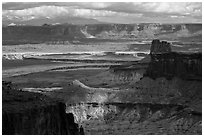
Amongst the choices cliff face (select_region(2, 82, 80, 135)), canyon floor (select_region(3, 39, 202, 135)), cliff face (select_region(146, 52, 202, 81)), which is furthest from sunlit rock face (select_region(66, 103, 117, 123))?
cliff face (select_region(2, 82, 80, 135))

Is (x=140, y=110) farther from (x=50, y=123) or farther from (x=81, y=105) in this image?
(x=50, y=123)

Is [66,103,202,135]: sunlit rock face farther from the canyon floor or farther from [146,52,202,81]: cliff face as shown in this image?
[146,52,202,81]: cliff face

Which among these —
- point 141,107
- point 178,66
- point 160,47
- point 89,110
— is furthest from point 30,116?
point 160,47

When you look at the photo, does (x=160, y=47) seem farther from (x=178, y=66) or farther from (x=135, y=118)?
(x=135, y=118)

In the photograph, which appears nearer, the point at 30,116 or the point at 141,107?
the point at 30,116

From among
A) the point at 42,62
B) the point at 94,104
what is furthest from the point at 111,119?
the point at 42,62

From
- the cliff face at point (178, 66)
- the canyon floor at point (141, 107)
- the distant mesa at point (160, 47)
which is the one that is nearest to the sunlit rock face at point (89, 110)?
the canyon floor at point (141, 107)

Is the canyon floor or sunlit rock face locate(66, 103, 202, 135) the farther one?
the canyon floor

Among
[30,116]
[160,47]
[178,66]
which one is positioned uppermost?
[30,116]
